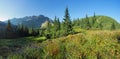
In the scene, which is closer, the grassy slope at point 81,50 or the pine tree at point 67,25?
the grassy slope at point 81,50

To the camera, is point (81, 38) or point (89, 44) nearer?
point (89, 44)

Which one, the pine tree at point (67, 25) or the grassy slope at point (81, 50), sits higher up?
the pine tree at point (67, 25)

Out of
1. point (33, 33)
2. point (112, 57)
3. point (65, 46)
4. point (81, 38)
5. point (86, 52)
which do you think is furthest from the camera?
point (33, 33)

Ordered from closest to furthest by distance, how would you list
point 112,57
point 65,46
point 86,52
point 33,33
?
point 112,57 → point 86,52 → point 65,46 → point 33,33

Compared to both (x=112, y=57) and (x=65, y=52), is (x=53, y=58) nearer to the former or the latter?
(x=65, y=52)

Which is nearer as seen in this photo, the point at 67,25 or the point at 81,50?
the point at 81,50

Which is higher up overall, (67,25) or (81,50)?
(67,25)

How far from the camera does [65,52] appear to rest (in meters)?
11.2

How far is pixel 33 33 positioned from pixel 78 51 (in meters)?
108

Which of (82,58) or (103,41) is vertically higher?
(103,41)

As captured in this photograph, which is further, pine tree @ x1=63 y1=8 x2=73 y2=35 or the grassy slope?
pine tree @ x1=63 y1=8 x2=73 y2=35

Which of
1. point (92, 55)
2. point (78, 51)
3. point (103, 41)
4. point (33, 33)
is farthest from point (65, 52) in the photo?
point (33, 33)

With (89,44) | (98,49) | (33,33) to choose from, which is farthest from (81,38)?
Answer: (33,33)

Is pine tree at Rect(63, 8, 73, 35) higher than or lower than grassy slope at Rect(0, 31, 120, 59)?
higher
